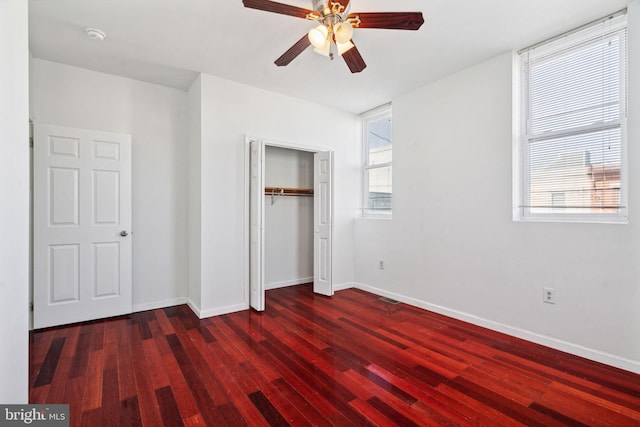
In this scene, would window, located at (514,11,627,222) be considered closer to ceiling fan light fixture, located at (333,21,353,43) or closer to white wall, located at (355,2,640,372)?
white wall, located at (355,2,640,372)

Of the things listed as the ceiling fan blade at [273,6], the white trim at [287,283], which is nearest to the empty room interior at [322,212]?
the ceiling fan blade at [273,6]

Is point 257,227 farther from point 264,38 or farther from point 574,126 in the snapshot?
point 574,126

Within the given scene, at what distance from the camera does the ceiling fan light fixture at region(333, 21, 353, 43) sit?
202cm

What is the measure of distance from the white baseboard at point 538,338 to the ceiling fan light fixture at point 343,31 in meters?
2.92

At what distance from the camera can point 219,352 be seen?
2.56 metres

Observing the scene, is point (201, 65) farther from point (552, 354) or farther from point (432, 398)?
point (552, 354)

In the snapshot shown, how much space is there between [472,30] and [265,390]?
325 cm

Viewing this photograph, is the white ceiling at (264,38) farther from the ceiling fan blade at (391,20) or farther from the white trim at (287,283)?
the white trim at (287,283)

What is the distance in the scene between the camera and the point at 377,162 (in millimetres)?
4578

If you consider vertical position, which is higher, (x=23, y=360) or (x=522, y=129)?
(x=522, y=129)

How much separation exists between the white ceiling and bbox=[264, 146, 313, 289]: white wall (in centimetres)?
127

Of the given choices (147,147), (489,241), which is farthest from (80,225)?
(489,241)

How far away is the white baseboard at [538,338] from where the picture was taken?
7.52 ft

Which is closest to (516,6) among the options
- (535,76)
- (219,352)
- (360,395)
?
(535,76)
